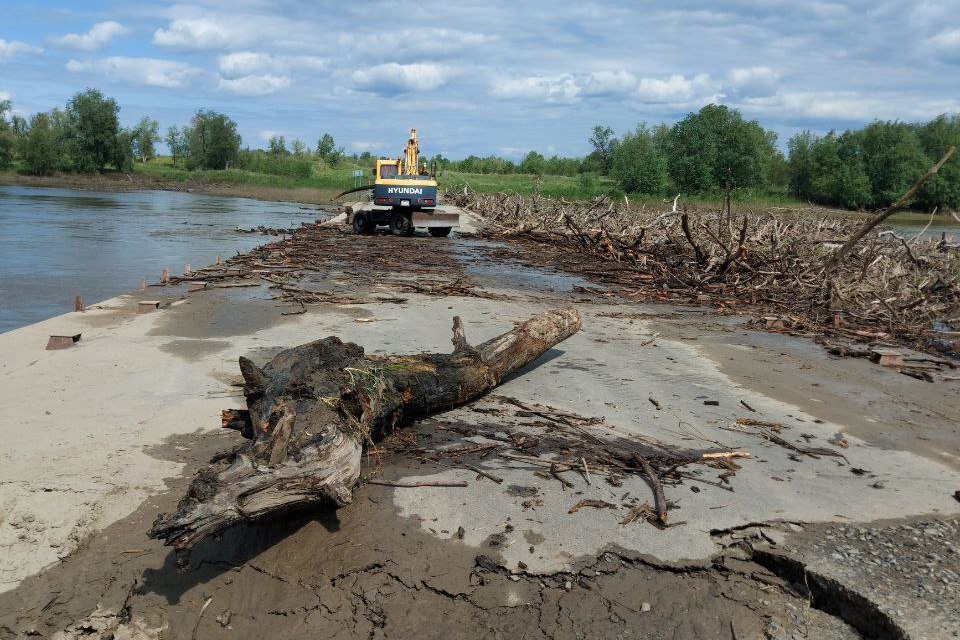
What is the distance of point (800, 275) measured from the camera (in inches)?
538

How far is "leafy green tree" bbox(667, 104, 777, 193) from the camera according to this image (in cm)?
6575

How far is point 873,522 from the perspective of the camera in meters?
4.55

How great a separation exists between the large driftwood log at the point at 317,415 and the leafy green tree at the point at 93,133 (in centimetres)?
8759

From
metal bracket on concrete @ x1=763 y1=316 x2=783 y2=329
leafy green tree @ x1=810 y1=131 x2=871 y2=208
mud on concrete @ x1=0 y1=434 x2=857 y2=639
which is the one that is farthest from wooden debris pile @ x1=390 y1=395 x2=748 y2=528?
leafy green tree @ x1=810 y1=131 x2=871 y2=208

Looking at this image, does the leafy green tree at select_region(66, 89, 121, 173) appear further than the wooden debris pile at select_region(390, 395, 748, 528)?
Yes

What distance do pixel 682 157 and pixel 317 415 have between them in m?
67.9

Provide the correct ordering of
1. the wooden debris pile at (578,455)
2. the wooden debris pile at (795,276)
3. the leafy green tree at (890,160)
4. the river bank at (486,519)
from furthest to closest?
the leafy green tree at (890,160) → the wooden debris pile at (795,276) → the wooden debris pile at (578,455) → the river bank at (486,519)

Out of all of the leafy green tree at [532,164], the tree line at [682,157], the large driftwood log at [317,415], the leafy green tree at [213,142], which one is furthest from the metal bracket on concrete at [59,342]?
the leafy green tree at [213,142]

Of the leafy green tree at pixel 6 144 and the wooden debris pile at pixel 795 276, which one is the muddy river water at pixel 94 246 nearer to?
the wooden debris pile at pixel 795 276

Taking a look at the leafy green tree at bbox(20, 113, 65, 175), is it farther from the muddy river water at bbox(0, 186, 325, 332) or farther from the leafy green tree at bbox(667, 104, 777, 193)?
the leafy green tree at bbox(667, 104, 777, 193)

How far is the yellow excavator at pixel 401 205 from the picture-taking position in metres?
23.9

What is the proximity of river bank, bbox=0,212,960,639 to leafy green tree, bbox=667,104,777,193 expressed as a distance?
61.9 m

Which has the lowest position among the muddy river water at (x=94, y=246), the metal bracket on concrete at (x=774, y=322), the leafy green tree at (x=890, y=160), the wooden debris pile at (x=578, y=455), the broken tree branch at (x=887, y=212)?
the muddy river water at (x=94, y=246)

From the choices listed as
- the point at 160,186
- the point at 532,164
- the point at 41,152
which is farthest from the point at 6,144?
the point at 532,164
